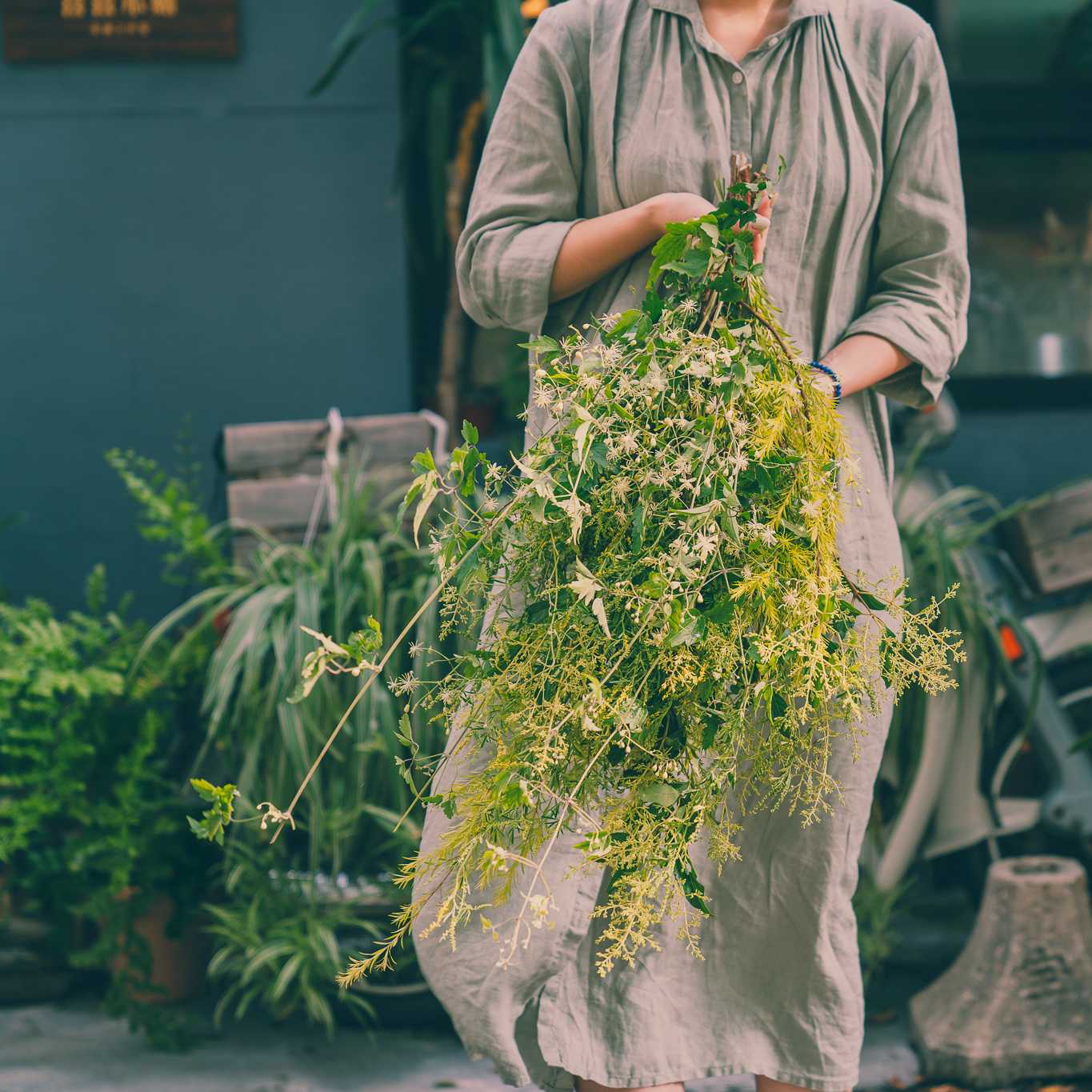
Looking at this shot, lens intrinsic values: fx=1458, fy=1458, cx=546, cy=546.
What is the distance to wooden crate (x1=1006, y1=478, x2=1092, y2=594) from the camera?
321 cm

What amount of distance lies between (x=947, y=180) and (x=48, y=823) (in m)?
2.41

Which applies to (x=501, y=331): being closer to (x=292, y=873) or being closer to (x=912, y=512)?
(x=912, y=512)

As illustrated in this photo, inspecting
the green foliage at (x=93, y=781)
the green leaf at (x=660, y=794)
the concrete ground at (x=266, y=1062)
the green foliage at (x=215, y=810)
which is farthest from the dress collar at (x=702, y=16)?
the concrete ground at (x=266, y=1062)

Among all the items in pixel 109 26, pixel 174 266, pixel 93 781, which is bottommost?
pixel 93 781

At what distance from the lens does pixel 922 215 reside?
1.77 m

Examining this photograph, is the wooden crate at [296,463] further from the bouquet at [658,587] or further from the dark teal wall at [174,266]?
the bouquet at [658,587]

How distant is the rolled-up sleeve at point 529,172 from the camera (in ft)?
A: 5.78

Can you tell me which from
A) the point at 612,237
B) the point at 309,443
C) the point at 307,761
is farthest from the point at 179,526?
the point at 612,237

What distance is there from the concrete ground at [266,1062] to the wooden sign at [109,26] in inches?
91.8

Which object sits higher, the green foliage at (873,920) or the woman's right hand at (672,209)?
the woman's right hand at (672,209)

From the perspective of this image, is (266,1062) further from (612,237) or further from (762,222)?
(762,222)

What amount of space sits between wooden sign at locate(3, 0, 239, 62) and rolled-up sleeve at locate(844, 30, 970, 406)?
7.84ft

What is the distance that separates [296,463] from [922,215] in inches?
70.9

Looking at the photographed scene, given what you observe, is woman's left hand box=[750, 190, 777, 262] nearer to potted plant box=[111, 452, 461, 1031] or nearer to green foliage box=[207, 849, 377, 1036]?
potted plant box=[111, 452, 461, 1031]
